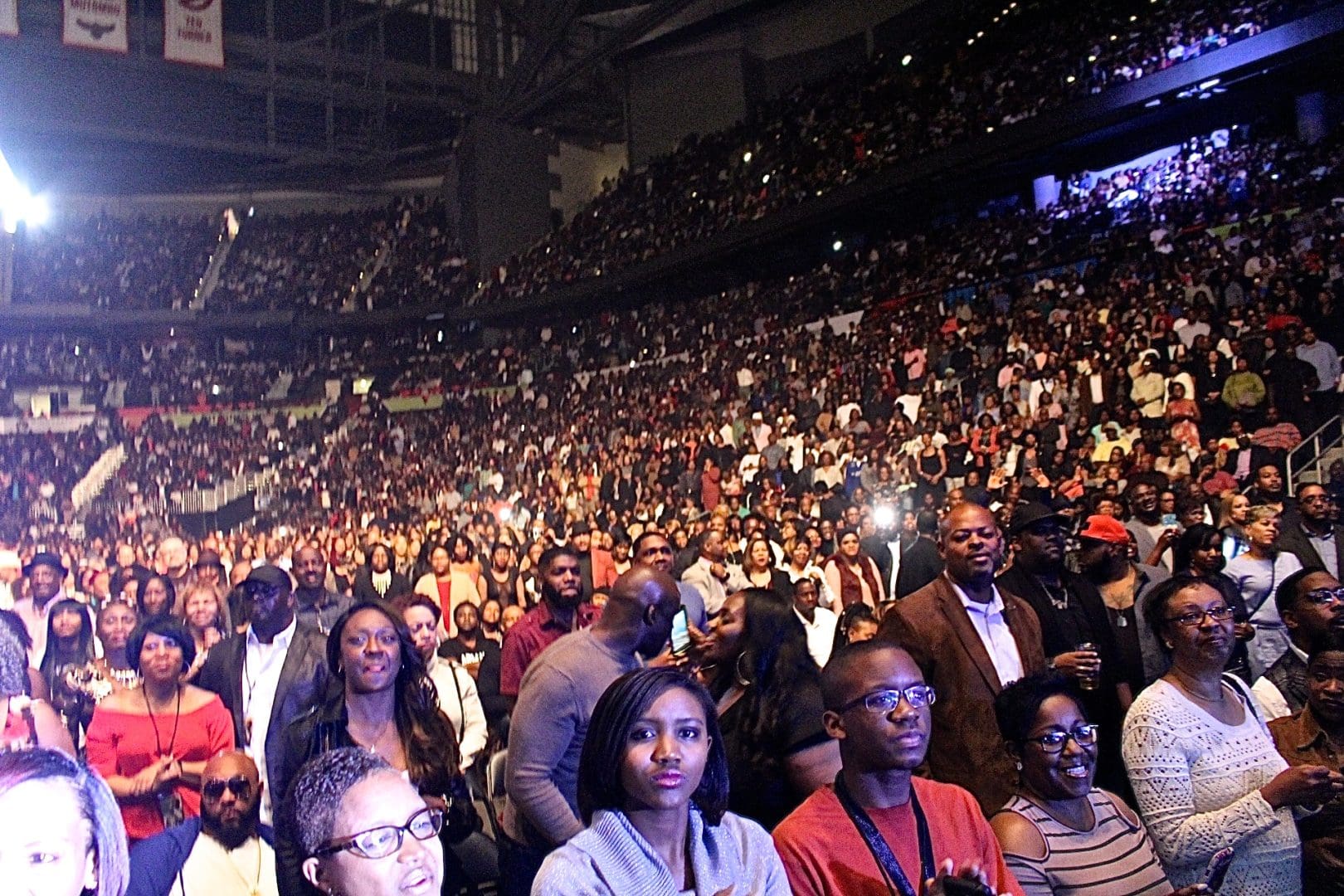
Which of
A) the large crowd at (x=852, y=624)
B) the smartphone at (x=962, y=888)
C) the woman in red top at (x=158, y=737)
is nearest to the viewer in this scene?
the smartphone at (x=962, y=888)

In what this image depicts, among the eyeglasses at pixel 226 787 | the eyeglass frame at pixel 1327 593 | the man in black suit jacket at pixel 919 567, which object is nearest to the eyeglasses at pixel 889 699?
the eyeglasses at pixel 226 787

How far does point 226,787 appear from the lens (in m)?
3.46

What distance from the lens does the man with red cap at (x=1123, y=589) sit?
466 centimetres

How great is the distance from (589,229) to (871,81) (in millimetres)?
7516

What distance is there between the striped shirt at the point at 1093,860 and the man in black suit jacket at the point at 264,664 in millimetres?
2290

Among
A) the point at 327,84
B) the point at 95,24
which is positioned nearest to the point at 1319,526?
the point at 95,24

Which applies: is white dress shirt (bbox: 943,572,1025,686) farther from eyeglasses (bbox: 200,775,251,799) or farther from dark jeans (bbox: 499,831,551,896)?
eyeglasses (bbox: 200,775,251,799)

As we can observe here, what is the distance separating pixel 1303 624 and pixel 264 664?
13.0ft

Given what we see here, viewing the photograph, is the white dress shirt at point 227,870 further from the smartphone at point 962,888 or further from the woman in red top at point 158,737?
the smartphone at point 962,888

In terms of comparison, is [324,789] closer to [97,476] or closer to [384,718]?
[384,718]

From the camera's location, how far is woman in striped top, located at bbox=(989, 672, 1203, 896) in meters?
2.87

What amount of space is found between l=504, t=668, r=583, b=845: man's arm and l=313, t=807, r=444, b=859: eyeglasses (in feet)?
4.07

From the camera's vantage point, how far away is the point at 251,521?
23.8m

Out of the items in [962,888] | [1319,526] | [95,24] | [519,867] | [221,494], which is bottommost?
[519,867]
